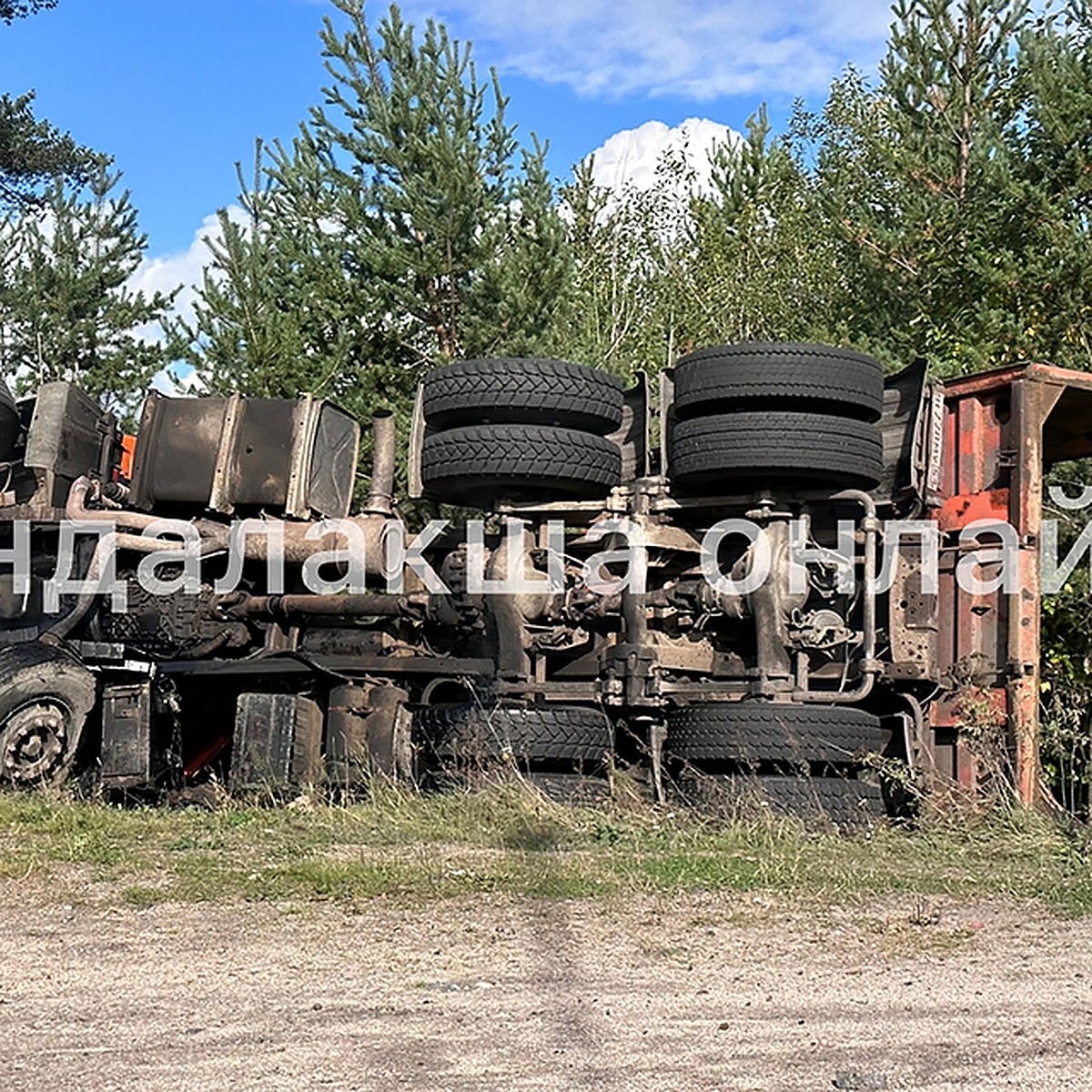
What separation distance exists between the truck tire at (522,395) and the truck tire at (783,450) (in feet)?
1.80

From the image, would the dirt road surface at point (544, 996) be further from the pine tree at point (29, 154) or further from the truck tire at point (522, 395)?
the pine tree at point (29, 154)

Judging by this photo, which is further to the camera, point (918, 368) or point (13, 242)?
point (13, 242)

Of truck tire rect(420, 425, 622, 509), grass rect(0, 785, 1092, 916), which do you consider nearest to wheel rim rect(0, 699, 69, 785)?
grass rect(0, 785, 1092, 916)

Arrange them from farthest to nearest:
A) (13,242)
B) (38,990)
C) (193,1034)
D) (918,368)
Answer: (13,242)
(918,368)
(38,990)
(193,1034)

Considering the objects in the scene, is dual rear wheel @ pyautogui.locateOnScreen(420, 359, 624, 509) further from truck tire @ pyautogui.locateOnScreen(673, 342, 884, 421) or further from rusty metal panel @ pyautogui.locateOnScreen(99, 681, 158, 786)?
rusty metal panel @ pyautogui.locateOnScreen(99, 681, 158, 786)

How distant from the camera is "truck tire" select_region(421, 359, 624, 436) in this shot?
9.12 metres

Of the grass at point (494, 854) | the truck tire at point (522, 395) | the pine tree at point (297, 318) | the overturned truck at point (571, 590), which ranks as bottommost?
the grass at point (494, 854)

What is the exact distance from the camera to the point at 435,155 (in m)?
17.2

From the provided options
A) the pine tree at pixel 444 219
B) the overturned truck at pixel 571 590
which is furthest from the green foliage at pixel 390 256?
the overturned truck at pixel 571 590

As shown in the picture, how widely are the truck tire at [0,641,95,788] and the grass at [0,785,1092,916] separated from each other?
2.36 ft

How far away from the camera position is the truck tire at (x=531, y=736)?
859 cm

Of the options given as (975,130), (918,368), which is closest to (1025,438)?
(918,368)

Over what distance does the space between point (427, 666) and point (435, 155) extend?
8819 mm

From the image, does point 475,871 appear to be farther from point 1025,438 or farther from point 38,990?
point 1025,438
